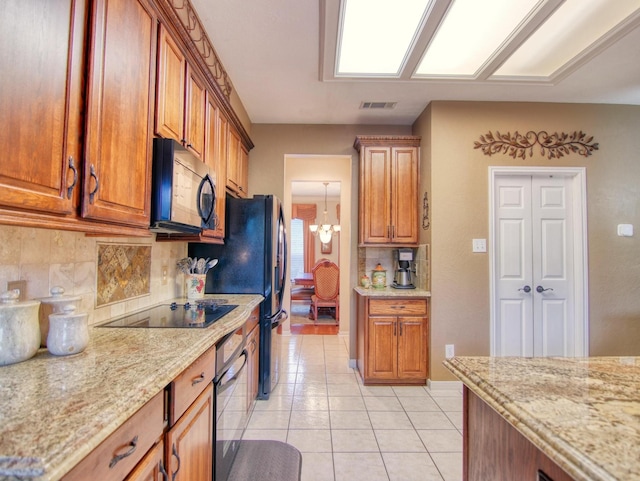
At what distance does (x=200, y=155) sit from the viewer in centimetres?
208

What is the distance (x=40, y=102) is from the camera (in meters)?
0.85

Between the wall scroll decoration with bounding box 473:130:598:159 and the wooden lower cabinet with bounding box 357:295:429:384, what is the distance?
159cm

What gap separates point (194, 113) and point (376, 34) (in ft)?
4.34

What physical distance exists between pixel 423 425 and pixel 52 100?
2.69 metres

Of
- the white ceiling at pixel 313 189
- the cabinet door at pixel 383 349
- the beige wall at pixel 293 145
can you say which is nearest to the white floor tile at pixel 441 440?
the cabinet door at pixel 383 349

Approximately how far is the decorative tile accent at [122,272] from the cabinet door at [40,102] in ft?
2.27

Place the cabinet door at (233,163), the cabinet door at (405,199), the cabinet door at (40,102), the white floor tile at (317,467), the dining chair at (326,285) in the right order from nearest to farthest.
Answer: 1. the cabinet door at (40,102)
2. the white floor tile at (317,467)
3. the cabinet door at (233,163)
4. the cabinet door at (405,199)
5. the dining chair at (326,285)

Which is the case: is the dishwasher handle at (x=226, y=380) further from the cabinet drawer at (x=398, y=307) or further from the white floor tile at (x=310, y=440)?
the cabinet drawer at (x=398, y=307)

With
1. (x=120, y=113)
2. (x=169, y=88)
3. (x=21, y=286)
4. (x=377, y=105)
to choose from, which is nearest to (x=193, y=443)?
(x=21, y=286)

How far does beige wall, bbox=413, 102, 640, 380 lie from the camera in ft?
9.78

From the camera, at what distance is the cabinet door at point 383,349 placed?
2.98 metres

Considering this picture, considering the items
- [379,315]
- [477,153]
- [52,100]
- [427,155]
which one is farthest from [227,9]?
[379,315]

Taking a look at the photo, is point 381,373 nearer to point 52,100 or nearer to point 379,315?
point 379,315

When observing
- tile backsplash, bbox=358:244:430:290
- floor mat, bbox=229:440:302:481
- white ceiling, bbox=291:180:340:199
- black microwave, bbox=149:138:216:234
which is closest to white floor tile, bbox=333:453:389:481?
floor mat, bbox=229:440:302:481
